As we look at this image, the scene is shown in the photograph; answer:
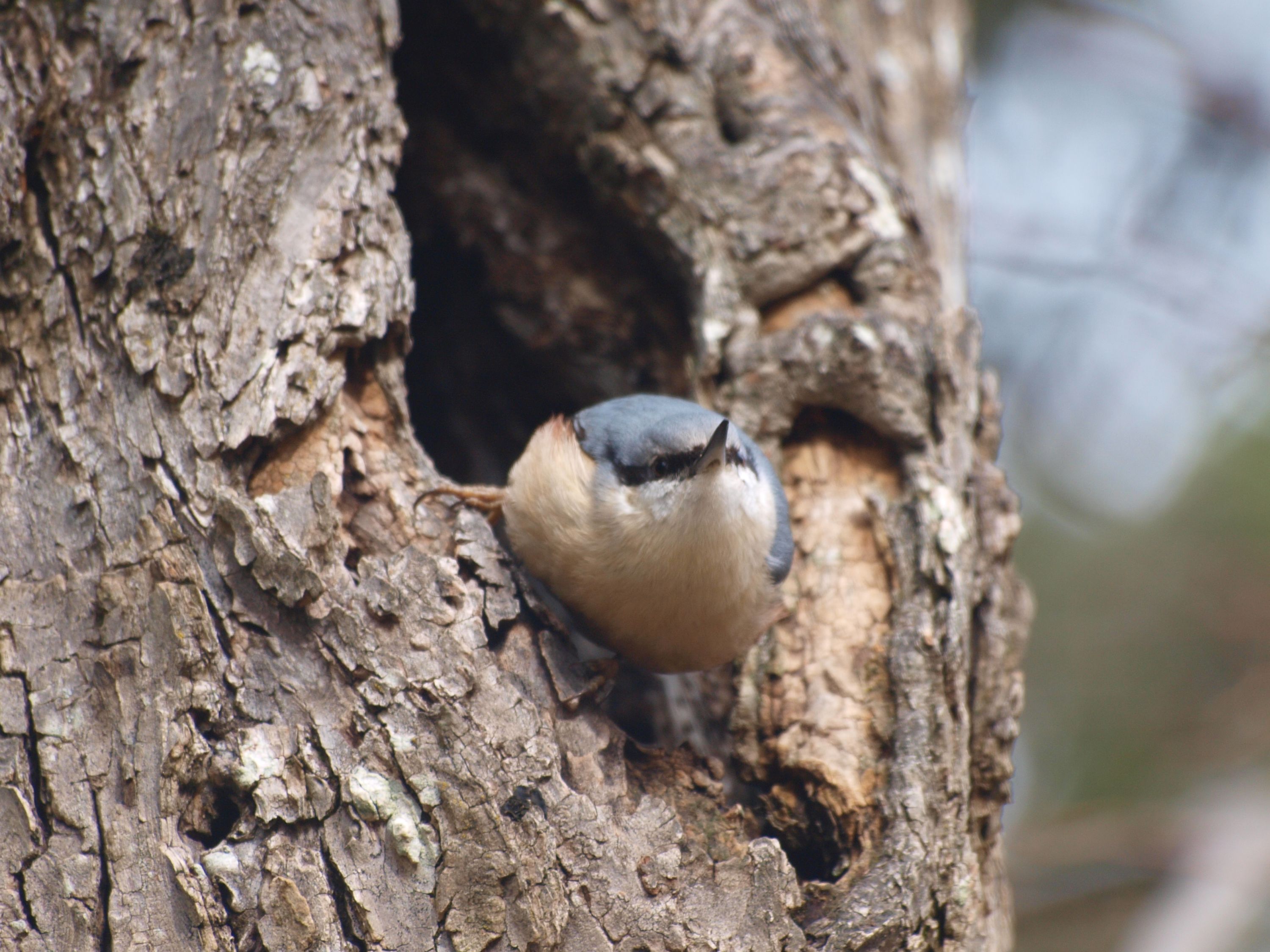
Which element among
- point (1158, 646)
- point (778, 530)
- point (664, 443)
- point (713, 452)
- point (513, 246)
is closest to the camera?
point (713, 452)

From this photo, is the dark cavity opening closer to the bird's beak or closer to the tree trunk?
the tree trunk

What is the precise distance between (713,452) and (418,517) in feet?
1.90

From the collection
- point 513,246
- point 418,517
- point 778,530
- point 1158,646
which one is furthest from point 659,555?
point 1158,646

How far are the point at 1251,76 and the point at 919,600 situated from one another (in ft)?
13.3

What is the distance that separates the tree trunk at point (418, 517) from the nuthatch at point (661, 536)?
0.51ft

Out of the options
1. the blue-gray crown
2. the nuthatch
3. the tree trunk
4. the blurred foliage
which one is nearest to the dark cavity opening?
the tree trunk

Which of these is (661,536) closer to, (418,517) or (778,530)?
(778,530)

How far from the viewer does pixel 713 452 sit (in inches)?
75.7

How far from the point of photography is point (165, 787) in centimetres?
164

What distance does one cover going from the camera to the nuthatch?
2041 mm

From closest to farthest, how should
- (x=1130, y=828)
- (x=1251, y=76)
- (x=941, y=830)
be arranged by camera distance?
(x=941, y=830) < (x=1130, y=828) < (x=1251, y=76)

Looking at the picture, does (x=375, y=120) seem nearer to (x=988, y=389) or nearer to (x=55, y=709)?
(x=55, y=709)

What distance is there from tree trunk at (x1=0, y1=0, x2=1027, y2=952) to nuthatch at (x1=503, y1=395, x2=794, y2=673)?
0.51ft

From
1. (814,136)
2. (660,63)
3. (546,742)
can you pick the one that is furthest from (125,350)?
(814,136)
